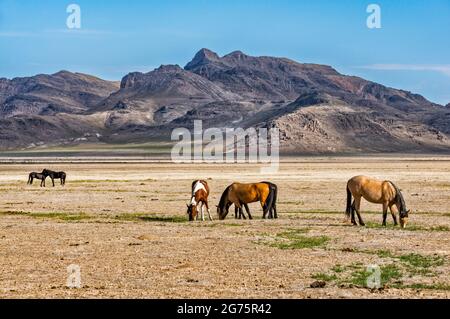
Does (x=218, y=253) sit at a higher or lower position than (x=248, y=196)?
lower

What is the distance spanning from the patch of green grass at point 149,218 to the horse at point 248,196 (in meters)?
1.49

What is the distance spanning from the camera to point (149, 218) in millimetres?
29188

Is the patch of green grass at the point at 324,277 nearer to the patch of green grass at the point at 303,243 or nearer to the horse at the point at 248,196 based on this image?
the patch of green grass at the point at 303,243

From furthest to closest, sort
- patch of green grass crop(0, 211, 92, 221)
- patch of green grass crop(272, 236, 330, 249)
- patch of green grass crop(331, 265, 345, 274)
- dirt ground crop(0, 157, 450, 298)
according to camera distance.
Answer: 1. patch of green grass crop(0, 211, 92, 221)
2. patch of green grass crop(272, 236, 330, 249)
3. patch of green grass crop(331, 265, 345, 274)
4. dirt ground crop(0, 157, 450, 298)

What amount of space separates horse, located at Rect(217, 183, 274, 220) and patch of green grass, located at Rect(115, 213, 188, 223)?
1.49 meters

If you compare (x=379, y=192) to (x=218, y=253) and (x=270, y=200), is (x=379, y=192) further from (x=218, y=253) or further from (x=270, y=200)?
(x=218, y=253)

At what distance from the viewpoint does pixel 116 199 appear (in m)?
39.5

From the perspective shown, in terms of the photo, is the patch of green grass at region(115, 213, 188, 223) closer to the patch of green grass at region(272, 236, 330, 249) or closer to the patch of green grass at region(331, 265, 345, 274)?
the patch of green grass at region(272, 236, 330, 249)

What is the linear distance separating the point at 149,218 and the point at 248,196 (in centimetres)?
388

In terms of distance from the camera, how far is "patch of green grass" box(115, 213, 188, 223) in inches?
1112

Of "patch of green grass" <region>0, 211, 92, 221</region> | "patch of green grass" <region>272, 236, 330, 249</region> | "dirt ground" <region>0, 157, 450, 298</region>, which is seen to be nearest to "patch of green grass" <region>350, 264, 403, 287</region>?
"dirt ground" <region>0, 157, 450, 298</region>

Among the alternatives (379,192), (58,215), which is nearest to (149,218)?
(58,215)
